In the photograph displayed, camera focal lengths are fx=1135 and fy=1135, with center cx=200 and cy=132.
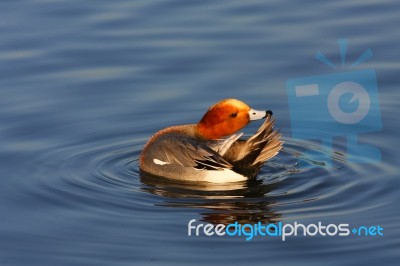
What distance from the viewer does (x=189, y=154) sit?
10711mm

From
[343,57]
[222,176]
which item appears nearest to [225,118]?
[222,176]

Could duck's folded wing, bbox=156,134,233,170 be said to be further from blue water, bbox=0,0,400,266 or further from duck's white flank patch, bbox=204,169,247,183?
blue water, bbox=0,0,400,266

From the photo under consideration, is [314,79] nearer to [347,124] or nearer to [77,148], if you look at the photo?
[347,124]

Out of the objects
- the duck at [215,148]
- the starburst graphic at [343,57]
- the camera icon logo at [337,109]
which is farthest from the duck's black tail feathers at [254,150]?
the starburst graphic at [343,57]

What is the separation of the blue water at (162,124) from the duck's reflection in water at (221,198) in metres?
0.02

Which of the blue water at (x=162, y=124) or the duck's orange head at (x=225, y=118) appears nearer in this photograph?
the blue water at (x=162, y=124)

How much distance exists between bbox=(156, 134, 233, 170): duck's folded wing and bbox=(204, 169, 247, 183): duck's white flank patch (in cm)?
4

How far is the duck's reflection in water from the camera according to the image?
9.48m

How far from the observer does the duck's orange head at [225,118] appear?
35.5 feet

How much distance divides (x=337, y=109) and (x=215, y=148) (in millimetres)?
1743

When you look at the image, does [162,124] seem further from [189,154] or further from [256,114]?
[256,114]

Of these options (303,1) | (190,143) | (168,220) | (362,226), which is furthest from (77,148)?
(303,1)

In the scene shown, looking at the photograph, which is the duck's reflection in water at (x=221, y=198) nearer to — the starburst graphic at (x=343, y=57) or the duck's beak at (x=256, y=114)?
the duck's beak at (x=256, y=114)

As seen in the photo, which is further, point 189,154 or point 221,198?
point 189,154
